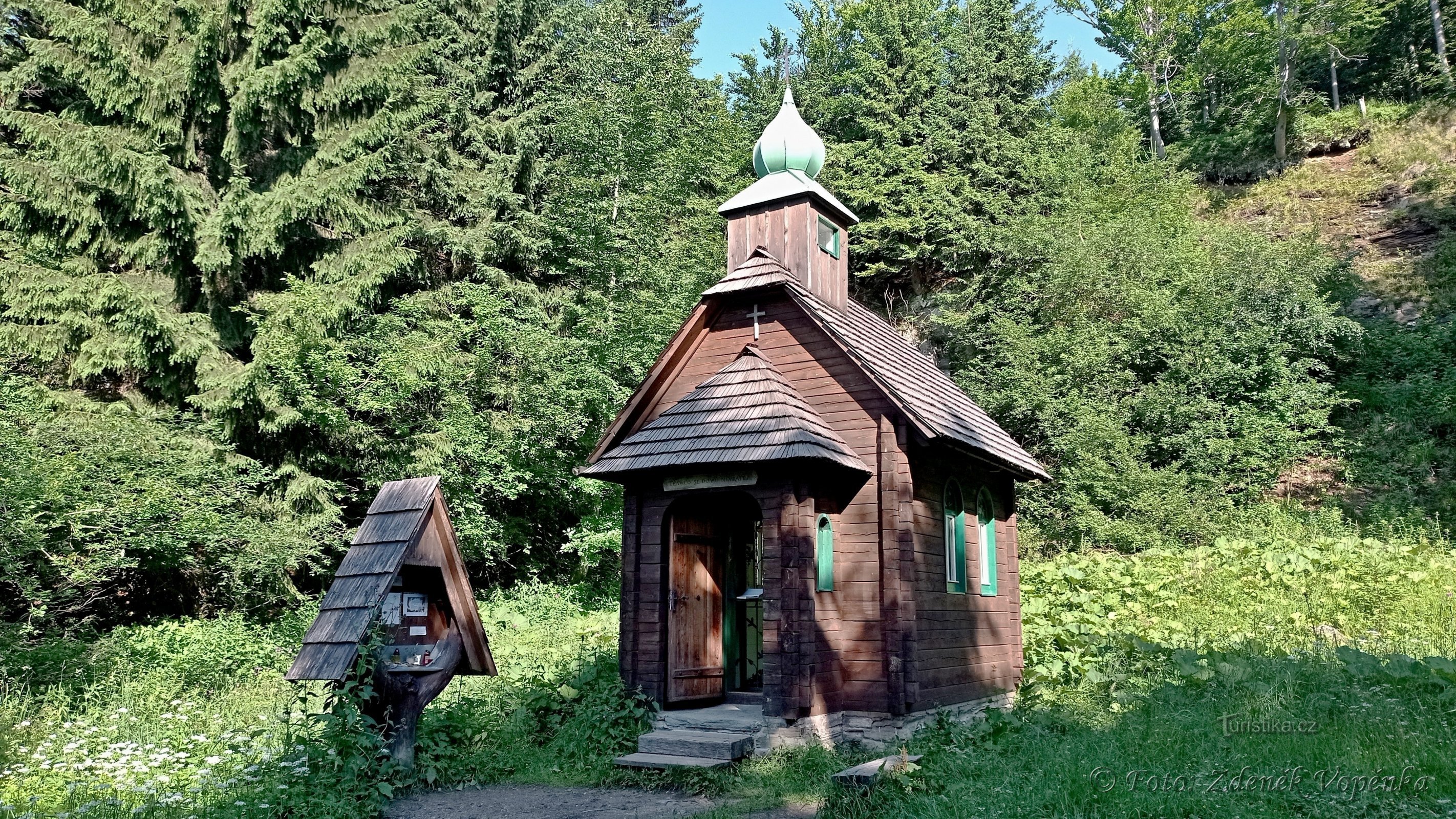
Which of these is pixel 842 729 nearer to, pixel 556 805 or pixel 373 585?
pixel 556 805

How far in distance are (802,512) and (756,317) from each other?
2.87 m

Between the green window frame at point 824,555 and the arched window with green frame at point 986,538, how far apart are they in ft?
9.71

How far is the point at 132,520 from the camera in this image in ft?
41.3

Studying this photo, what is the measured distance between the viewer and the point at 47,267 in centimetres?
1420

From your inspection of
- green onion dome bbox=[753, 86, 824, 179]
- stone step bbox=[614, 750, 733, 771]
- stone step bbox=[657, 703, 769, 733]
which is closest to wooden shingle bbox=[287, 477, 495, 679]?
stone step bbox=[614, 750, 733, 771]

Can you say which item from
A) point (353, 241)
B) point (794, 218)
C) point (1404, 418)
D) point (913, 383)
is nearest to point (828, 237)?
point (794, 218)

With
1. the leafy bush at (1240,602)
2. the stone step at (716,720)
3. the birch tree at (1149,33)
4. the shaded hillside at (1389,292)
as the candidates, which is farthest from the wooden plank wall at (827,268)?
the birch tree at (1149,33)

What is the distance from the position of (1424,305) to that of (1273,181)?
9.06m

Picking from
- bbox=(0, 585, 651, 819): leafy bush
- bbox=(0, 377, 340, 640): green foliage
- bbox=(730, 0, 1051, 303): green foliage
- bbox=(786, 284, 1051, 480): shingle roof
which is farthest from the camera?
bbox=(730, 0, 1051, 303): green foliage

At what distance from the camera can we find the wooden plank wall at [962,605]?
1041 centimetres

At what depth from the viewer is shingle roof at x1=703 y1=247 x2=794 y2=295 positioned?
11.0m

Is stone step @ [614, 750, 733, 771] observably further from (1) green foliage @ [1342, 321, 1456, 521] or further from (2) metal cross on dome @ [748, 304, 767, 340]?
(1) green foliage @ [1342, 321, 1456, 521]

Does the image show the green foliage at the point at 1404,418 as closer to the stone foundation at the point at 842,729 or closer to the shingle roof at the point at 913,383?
the shingle roof at the point at 913,383

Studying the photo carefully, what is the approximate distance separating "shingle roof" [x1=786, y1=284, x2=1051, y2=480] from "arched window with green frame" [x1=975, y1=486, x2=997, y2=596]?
0.63 m
